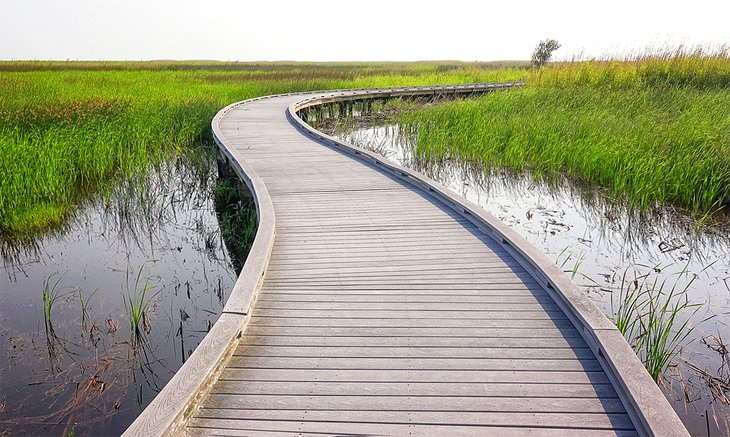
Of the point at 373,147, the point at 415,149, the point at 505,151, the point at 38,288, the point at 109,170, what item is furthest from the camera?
the point at 373,147

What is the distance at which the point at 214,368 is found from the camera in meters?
2.54

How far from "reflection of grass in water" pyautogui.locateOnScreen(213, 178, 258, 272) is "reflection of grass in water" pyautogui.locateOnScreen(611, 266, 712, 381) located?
3760mm

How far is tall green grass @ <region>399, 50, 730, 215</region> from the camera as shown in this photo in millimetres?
7434

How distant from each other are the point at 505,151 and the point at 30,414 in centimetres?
843

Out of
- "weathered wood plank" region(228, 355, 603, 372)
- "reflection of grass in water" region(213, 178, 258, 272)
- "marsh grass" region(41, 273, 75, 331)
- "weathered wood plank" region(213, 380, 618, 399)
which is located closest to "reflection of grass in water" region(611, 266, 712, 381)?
"weathered wood plank" region(228, 355, 603, 372)

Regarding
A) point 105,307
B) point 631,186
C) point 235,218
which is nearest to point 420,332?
point 105,307

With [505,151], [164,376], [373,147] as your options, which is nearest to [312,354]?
[164,376]

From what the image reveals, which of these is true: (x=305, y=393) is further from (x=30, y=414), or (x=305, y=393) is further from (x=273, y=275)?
(x=30, y=414)

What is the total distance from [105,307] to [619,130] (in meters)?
9.35

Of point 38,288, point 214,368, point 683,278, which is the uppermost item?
point 214,368

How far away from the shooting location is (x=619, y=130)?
10047 millimetres

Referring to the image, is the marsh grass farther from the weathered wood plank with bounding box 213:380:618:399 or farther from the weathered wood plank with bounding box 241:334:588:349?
the weathered wood plank with bounding box 213:380:618:399

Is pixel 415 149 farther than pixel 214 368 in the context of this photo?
Yes

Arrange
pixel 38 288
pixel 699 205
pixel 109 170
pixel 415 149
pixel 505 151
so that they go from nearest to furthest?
1. pixel 38 288
2. pixel 699 205
3. pixel 109 170
4. pixel 505 151
5. pixel 415 149
